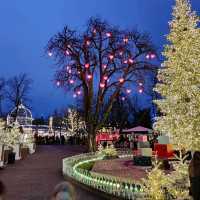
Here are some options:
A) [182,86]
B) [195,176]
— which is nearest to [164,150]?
[182,86]

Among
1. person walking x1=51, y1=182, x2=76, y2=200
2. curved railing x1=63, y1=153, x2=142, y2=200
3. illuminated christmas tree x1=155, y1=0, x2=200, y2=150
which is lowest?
curved railing x1=63, y1=153, x2=142, y2=200

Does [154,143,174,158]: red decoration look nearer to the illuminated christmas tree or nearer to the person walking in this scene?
the illuminated christmas tree

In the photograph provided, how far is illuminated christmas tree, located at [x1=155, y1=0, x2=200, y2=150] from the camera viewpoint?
10430 mm

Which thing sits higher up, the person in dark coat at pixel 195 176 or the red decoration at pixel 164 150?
the red decoration at pixel 164 150

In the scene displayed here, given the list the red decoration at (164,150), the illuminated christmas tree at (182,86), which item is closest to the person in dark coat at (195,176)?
the illuminated christmas tree at (182,86)

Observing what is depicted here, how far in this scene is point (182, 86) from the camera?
35.5 ft

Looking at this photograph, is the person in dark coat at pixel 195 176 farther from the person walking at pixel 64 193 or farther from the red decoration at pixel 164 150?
the red decoration at pixel 164 150

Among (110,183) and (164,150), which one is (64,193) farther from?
(164,150)

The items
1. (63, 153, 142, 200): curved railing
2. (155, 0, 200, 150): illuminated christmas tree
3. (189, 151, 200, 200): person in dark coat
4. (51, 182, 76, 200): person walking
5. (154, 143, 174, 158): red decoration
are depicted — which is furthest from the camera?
(154, 143, 174, 158): red decoration

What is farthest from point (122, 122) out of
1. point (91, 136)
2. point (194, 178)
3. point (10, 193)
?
point (194, 178)

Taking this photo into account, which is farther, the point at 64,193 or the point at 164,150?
the point at 164,150

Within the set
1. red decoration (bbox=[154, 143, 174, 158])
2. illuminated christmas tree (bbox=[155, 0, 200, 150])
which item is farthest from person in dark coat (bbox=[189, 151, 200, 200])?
red decoration (bbox=[154, 143, 174, 158])

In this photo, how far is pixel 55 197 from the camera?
5.18 metres

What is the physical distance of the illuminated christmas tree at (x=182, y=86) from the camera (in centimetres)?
1043
